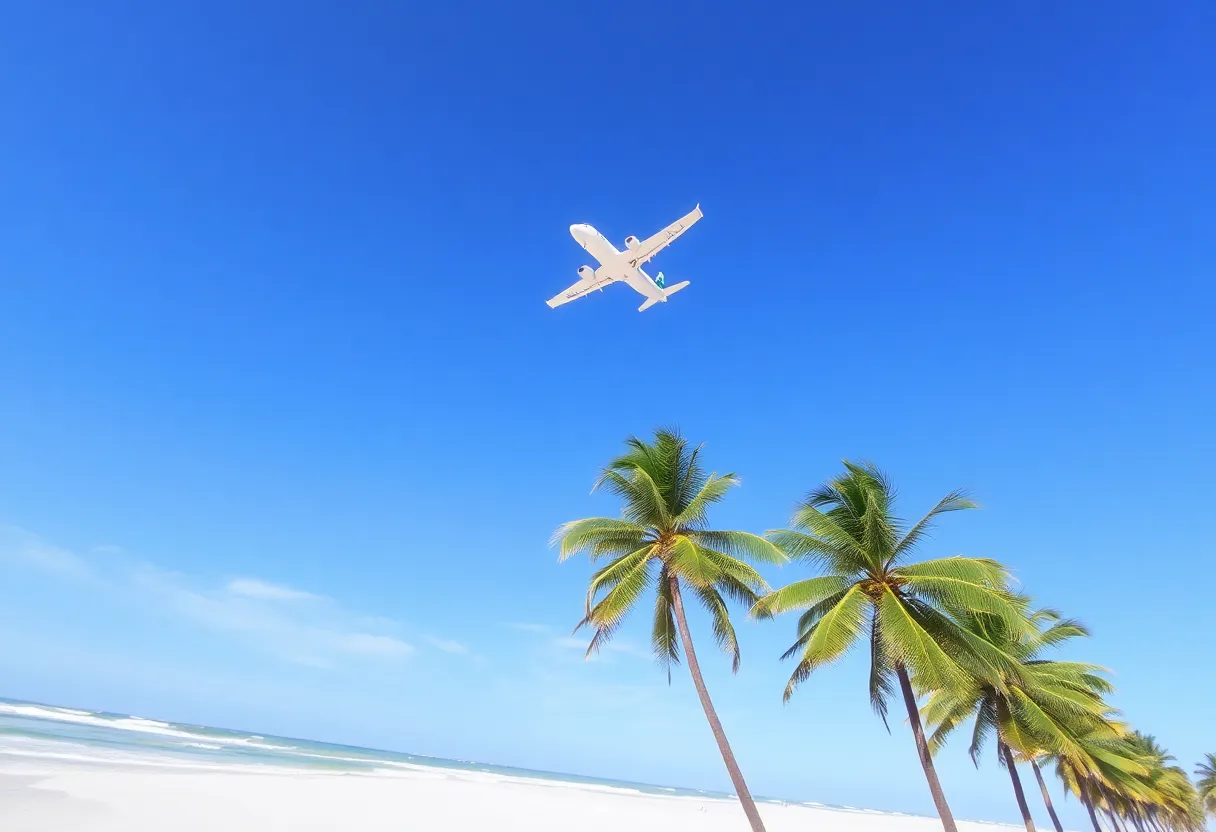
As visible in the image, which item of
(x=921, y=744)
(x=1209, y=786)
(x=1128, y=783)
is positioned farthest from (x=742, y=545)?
(x=1209, y=786)

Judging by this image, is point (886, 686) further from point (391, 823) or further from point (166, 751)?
point (166, 751)

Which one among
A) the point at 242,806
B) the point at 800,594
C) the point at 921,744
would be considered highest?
the point at 800,594

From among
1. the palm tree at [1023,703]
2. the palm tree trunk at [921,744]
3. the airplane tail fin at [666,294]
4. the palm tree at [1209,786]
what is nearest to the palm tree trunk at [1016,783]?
the palm tree at [1023,703]

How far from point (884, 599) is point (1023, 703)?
7044 mm

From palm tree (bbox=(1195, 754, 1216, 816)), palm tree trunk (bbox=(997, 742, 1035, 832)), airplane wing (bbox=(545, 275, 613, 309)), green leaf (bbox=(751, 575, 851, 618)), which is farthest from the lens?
palm tree (bbox=(1195, 754, 1216, 816))

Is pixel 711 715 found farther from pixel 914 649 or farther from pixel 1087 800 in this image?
pixel 1087 800

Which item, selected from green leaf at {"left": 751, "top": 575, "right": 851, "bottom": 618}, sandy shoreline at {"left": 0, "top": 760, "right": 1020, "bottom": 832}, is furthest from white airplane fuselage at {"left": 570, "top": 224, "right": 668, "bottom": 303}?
sandy shoreline at {"left": 0, "top": 760, "right": 1020, "bottom": 832}

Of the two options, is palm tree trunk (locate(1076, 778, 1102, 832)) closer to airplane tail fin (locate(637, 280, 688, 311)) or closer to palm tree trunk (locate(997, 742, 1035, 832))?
palm tree trunk (locate(997, 742, 1035, 832))

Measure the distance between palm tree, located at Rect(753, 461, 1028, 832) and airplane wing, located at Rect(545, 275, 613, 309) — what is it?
1406cm

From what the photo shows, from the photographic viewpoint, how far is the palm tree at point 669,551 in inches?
528

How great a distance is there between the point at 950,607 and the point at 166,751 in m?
34.8

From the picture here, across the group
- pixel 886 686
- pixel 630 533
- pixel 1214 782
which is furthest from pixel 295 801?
pixel 1214 782

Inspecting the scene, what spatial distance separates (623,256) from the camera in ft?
77.2

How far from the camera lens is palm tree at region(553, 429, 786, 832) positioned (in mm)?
13406
